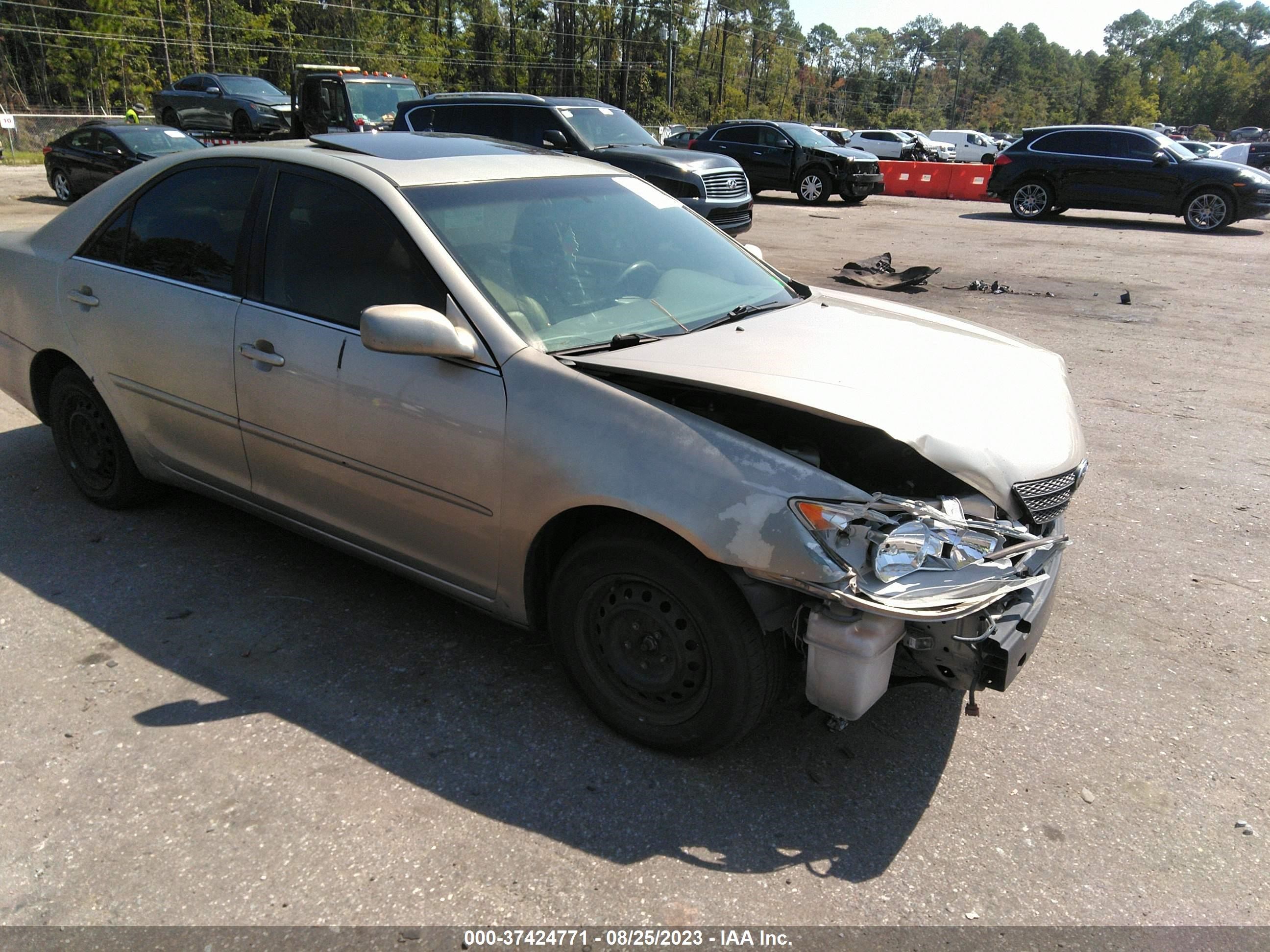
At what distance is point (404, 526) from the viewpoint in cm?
334

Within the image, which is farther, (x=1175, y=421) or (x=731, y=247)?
(x=1175, y=421)

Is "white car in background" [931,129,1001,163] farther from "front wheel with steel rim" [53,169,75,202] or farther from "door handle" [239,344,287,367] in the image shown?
"door handle" [239,344,287,367]


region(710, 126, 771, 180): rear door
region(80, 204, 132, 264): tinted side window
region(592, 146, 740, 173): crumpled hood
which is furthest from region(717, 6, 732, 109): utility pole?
region(80, 204, 132, 264): tinted side window

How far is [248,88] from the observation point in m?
25.5

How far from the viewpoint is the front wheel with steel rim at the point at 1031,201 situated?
63.0 ft

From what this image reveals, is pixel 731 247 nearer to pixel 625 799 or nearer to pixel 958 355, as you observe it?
pixel 958 355

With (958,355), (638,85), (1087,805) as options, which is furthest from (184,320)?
(638,85)

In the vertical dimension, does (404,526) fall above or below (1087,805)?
above

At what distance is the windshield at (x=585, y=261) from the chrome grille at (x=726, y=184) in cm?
941

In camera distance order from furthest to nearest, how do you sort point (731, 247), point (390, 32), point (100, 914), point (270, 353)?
1. point (390, 32)
2. point (731, 247)
3. point (270, 353)
4. point (100, 914)

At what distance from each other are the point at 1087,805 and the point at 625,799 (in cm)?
135

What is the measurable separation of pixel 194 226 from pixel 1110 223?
1923 centimetres

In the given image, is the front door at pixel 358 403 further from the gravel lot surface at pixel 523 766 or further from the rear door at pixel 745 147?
the rear door at pixel 745 147

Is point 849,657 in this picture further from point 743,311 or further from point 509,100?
point 509,100
